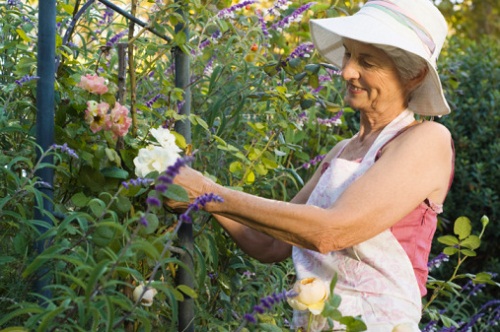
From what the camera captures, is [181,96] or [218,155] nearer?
[181,96]

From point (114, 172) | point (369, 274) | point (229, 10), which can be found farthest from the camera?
point (229, 10)

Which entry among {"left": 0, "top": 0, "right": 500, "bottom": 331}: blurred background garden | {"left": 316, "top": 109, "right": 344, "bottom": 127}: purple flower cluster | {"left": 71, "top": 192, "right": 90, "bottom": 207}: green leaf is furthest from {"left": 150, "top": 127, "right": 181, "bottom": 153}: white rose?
{"left": 316, "top": 109, "right": 344, "bottom": 127}: purple flower cluster

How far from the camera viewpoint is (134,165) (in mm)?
2223

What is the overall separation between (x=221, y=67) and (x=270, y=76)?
162 millimetres

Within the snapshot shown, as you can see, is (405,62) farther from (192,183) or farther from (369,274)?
(192,183)

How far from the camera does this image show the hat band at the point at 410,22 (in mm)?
2391

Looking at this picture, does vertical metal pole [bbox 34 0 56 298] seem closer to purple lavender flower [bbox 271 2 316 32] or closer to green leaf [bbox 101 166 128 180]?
green leaf [bbox 101 166 128 180]

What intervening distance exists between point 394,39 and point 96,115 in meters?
0.80

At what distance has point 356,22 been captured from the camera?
237 cm

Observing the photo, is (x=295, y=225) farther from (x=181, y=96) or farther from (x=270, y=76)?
(x=270, y=76)

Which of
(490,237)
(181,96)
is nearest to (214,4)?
(181,96)

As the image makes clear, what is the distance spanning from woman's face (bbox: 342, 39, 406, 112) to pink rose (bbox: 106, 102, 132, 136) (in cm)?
66

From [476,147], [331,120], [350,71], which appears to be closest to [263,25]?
[331,120]

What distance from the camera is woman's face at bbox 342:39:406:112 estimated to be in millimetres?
2387
